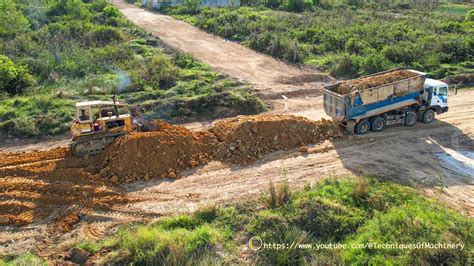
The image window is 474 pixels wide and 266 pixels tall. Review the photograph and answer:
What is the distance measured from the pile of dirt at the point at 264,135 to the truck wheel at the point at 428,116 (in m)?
4.28

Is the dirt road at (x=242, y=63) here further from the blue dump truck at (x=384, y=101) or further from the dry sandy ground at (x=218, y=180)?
the dry sandy ground at (x=218, y=180)

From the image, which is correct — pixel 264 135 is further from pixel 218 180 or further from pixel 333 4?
pixel 333 4

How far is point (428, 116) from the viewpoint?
20.5 meters

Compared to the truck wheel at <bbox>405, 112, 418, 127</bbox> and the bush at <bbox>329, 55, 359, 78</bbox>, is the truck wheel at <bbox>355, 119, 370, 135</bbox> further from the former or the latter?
the bush at <bbox>329, 55, 359, 78</bbox>

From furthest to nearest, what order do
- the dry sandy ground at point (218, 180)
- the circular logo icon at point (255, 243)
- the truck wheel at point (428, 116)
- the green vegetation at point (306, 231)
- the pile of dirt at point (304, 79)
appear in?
1. the pile of dirt at point (304, 79)
2. the truck wheel at point (428, 116)
3. the dry sandy ground at point (218, 180)
4. the circular logo icon at point (255, 243)
5. the green vegetation at point (306, 231)

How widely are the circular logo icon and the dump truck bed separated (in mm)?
7843

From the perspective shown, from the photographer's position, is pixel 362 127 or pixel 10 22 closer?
pixel 362 127

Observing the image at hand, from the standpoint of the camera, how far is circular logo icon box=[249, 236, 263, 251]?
1265cm

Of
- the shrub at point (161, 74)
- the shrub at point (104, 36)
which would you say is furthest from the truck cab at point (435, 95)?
the shrub at point (104, 36)

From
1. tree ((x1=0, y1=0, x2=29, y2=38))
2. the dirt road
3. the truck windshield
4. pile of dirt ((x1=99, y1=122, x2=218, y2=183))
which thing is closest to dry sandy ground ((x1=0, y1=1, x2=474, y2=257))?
pile of dirt ((x1=99, y1=122, x2=218, y2=183))

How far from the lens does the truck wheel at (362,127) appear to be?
19156mm

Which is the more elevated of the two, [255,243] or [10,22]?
[10,22]

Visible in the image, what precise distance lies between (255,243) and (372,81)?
1015 cm

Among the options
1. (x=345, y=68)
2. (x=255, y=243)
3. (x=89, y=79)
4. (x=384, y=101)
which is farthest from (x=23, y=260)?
(x=345, y=68)
